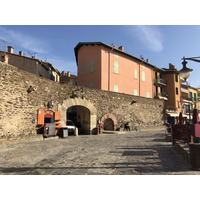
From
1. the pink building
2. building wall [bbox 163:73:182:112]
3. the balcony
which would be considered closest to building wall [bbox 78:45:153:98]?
the pink building

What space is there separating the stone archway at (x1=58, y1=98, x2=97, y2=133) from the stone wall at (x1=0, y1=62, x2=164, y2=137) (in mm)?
75

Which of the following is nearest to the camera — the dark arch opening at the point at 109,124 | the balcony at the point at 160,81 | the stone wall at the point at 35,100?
the stone wall at the point at 35,100

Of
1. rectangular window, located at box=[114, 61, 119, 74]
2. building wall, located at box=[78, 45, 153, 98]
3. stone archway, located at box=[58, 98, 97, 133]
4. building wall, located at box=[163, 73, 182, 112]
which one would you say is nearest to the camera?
stone archway, located at box=[58, 98, 97, 133]

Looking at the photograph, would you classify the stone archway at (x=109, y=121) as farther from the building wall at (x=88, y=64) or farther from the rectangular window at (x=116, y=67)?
the rectangular window at (x=116, y=67)

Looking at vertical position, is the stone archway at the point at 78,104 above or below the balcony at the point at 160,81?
below

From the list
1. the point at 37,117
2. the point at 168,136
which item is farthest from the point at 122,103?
the point at 37,117

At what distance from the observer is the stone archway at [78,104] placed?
10.8 metres

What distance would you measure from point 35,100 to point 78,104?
353cm

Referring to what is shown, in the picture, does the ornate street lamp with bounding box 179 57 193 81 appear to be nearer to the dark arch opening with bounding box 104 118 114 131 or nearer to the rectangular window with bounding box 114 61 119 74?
the dark arch opening with bounding box 104 118 114 131

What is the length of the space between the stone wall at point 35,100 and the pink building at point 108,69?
3252 mm

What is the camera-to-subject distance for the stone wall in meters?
7.63

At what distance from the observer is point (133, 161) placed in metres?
→ 4.09

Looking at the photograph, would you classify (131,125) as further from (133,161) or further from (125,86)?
(133,161)

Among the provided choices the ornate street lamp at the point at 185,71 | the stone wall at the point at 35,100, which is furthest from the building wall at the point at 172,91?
the ornate street lamp at the point at 185,71
